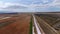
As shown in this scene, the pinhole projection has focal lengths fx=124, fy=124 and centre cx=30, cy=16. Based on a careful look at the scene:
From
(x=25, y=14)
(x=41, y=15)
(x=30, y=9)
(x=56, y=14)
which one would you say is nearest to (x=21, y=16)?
(x=25, y=14)

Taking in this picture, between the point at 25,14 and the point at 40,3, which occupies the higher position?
the point at 40,3

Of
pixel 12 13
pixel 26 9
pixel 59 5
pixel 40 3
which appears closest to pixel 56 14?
pixel 59 5

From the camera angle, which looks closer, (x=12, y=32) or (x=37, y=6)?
(x=12, y=32)

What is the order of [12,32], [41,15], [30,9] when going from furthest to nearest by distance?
[41,15] → [30,9] → [12,32]

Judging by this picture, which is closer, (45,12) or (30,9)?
(30,9)

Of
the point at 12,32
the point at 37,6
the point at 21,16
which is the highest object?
the point at 37,6

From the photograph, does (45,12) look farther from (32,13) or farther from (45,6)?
(32,13)

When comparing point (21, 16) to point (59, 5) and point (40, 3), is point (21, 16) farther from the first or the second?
point (59, 5)

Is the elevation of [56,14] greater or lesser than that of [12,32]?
greater

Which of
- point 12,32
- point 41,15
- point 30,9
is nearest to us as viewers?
point 12,32
